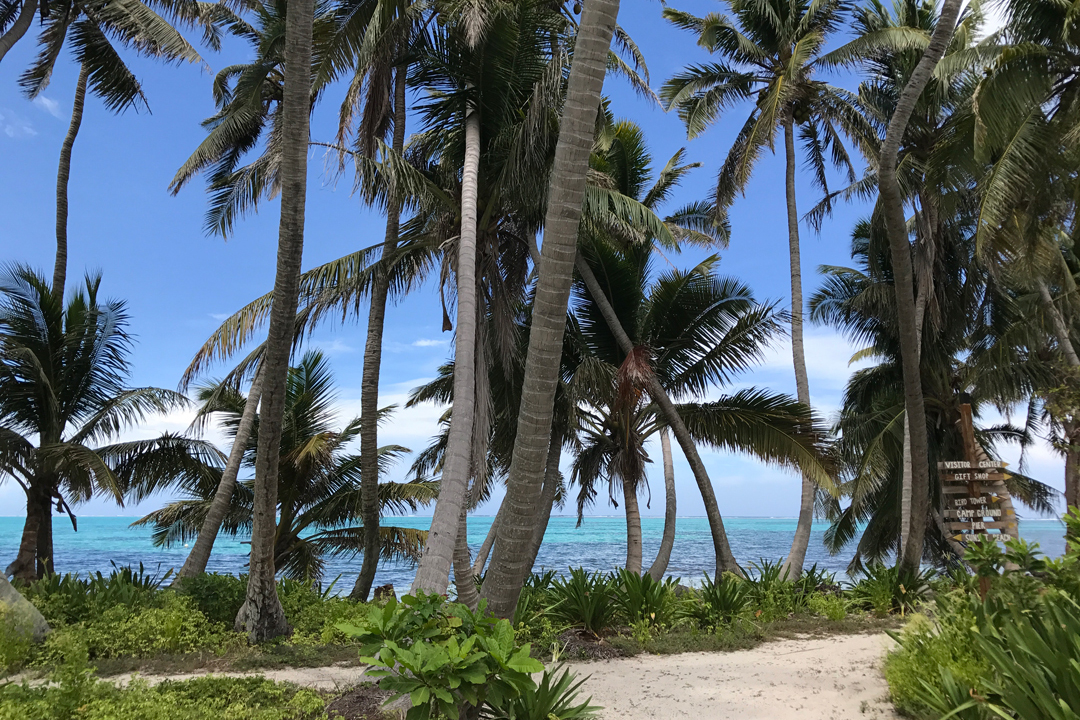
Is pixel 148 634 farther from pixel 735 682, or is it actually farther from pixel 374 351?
pixel 735 682

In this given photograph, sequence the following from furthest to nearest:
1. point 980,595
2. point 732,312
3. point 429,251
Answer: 1. point 732,312
2. point 429,251
3. point 980,595

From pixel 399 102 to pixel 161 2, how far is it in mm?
Result: 7678

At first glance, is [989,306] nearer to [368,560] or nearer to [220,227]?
[368,560]

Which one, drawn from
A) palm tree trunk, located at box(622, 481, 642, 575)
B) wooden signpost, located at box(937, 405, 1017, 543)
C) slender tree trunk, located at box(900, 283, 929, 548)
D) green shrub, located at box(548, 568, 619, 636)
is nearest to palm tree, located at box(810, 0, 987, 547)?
slender tree trunk, located at box(900, 283, 929, 548)

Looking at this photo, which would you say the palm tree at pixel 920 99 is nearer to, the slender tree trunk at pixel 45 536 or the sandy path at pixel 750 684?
the sandy path at pixel 750 684

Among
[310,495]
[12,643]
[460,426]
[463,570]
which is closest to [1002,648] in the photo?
[460,426]

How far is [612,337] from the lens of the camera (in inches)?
533

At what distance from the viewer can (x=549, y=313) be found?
3.95m

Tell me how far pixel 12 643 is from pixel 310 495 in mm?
8141

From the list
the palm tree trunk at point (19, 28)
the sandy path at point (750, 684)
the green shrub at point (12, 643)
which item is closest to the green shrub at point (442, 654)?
the sandy path at point (750, 684)

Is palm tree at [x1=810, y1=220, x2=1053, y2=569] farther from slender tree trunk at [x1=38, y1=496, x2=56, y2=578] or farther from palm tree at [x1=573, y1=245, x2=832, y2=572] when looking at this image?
slender tree trunk at [x1=38, y1=496, x2=56, y2=578]

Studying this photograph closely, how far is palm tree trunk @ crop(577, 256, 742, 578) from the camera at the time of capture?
11.5 meters

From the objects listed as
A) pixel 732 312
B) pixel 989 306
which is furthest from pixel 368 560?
pixel 989 306

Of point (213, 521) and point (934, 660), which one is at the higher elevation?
point (213, 521)
